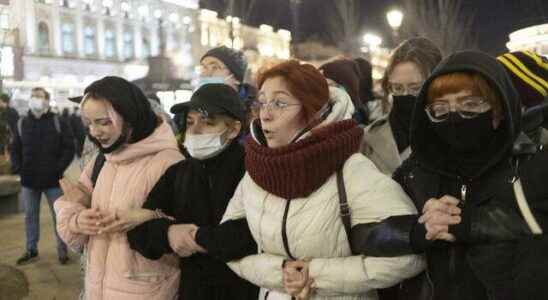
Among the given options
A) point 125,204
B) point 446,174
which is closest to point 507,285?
point 446,174

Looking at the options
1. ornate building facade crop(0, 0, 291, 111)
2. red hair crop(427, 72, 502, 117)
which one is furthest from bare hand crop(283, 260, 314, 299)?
ornate building facade crop(0, 0, 291, 111)

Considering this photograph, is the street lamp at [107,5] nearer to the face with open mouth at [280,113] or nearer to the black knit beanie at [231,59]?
the black knit beanie at [231,59]

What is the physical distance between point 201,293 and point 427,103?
165 centimetres

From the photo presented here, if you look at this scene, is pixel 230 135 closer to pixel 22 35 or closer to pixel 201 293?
pixel 201 293

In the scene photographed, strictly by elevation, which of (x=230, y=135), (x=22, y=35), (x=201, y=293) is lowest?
(x=201, y=293)

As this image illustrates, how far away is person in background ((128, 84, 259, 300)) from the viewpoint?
285cm

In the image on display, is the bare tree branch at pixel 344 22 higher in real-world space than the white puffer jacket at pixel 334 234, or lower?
higher

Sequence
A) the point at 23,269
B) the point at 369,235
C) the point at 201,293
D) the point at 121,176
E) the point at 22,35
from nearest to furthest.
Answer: the point at 369,235, the point at 201,293, the point at 121,176, the point at 23,269, the point at 22,35

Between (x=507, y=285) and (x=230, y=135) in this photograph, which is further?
(x=230, y=135)

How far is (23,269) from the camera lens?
6.94 meters

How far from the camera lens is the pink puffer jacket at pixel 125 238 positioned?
290cm

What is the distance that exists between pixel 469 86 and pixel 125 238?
206cm

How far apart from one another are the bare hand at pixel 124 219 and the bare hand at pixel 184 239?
0.63 feet

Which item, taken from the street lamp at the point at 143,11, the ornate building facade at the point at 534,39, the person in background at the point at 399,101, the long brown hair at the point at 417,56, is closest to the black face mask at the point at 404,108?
the person in background at the point at 399,101
